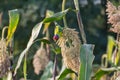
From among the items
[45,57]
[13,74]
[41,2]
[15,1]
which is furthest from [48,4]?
[13,74]

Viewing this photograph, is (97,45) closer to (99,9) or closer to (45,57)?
(99,9)

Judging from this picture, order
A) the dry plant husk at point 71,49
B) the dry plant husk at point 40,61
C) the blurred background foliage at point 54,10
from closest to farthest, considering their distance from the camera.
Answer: the dry plant husk at point 71,49 < the dry plant husk at point 40,61 < the blurred background foliage at point 54,10

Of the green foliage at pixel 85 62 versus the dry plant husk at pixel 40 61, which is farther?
the dry plant husk at pixel 40 61

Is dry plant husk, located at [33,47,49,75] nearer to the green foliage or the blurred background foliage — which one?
the green foliage

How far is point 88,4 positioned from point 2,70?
588 cm

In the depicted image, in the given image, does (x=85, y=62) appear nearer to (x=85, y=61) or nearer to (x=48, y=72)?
(x=85, y=61)

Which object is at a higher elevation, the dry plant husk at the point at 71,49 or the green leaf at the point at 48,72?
the dry plant husk at the point at 71,49

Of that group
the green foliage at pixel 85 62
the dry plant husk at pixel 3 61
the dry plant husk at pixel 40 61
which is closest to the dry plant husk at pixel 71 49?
the green foliage at pixel 85 62

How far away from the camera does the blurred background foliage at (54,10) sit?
7016 millimetres

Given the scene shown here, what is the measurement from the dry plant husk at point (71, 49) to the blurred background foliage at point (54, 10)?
4831 millimetres

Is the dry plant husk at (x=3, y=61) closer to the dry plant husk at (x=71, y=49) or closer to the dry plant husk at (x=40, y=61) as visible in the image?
the dry plant husk at (x=71, y=49)

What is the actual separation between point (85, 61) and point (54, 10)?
5.22m

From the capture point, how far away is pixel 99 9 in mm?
7629

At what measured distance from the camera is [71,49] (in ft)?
5.64
